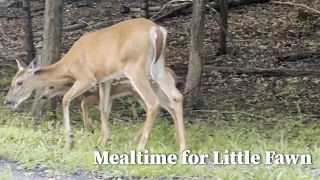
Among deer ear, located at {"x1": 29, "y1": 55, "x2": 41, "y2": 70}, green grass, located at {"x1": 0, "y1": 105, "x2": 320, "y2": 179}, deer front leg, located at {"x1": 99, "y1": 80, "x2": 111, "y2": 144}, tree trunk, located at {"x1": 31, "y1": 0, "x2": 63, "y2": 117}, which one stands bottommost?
green grass, located at {"x1": 0, "y1": 105, "x2": 320, "y2": 179}

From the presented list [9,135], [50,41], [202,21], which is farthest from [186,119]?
[9,135]

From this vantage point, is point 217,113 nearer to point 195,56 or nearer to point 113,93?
point 195,56

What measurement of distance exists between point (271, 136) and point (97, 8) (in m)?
10.4

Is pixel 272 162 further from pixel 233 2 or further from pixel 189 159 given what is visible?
pixel 233 2

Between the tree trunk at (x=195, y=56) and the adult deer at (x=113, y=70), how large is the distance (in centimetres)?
199

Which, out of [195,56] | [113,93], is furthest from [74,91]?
[195,56]

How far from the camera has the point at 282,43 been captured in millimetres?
14641

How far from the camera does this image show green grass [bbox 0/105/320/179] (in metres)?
5.55

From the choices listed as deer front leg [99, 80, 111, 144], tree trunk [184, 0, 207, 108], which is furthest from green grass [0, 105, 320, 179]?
tree trunk [184, 0, 207, 108]

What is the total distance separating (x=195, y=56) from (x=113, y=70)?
2.48m

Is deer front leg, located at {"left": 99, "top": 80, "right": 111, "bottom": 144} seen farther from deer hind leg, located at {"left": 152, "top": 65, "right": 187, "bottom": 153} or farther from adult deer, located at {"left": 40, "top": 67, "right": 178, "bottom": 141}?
deer hind leg, located at {"left": 152, "top": 65, "right": 187, "bottom": 153}

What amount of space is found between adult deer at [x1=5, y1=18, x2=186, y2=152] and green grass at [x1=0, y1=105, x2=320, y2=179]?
0.31 meters

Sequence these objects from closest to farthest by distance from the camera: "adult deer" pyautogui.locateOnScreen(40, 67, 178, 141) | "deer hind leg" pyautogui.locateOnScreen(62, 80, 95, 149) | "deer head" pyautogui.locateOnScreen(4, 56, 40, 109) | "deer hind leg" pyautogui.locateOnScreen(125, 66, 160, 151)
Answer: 1. "deer hind leg" pyautogui.locateOnScreen(125, 66, 160, 151)
2. "deer hind leg" pyautogui.locateOnScreen(62, 80, 95, 149)
3. "adult deer" pyautogui.locateOnScreen(40, 67, 178, 141)
4. "deer head" pyautogui.locateOnScreen(4, 56, 40, 109)

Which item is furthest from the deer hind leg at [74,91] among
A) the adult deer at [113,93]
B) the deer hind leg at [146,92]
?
the deer hind leg at [146,92]
